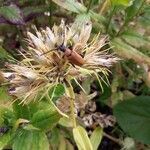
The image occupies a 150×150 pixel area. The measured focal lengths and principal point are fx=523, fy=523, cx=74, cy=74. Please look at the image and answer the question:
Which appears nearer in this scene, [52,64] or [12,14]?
[52,64]

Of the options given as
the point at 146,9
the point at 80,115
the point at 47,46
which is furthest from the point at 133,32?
the point at 47,46

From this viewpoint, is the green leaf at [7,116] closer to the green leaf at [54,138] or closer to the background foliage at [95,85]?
the background foliage at [95,85]

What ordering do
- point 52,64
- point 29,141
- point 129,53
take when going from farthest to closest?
1. point 129,53
2. point 29,141
3. point 52,64

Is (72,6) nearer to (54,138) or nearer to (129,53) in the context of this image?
(129,53)

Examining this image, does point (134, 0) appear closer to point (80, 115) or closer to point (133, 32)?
point (133, 32)


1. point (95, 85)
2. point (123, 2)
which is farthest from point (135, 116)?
point (123, 2)

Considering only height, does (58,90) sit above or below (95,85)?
above
